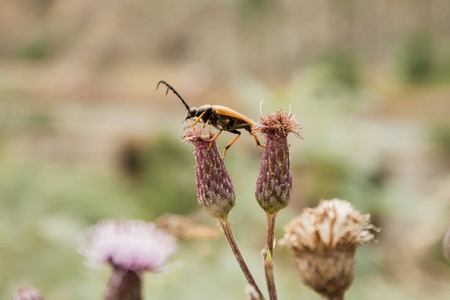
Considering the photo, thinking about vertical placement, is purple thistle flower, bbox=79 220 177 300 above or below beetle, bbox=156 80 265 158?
below

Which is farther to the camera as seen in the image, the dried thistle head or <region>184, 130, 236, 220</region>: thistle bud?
<region>184, 130, 236, 220</region>: thistle bud

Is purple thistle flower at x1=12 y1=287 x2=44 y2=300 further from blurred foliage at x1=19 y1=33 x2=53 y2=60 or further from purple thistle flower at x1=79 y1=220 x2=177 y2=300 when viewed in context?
blurred foliage at x1=19 y1=33 x2=53 y2=60

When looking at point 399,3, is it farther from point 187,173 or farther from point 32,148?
point 187,173

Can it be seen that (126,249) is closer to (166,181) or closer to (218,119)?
(218,119)

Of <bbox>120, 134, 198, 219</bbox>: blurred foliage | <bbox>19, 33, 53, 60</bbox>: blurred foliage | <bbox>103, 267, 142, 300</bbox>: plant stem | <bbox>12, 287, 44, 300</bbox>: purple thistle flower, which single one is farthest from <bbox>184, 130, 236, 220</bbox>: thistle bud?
<bbox>19, 33, 53, 60</bbox>: blurred foliage

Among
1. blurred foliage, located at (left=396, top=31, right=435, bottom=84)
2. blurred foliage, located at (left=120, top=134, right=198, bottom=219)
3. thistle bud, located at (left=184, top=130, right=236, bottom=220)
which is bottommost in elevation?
thistle bud, located at (left=184, top=130, right=236, bottom=220)

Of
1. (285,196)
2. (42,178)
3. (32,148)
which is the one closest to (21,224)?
(42,178)

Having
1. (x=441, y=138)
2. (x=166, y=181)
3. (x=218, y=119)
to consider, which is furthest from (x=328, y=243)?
(x=441, y=138)
